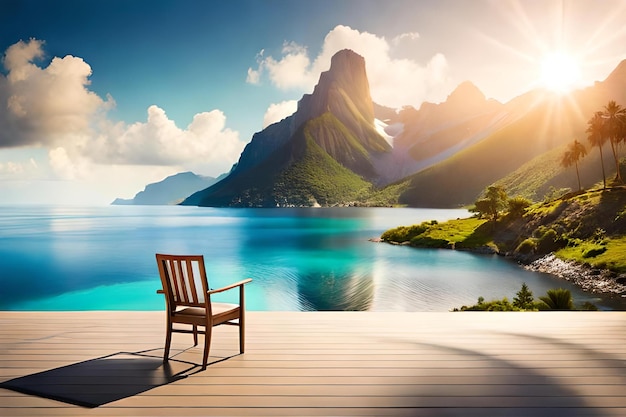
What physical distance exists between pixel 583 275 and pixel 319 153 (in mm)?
109665

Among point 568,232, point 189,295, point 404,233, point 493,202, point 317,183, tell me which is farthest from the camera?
point 317,183

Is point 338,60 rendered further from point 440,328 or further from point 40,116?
point 440,328

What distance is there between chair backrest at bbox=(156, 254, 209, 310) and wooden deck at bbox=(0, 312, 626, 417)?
50cm

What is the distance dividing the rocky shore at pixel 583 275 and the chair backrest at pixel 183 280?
21.2 metres

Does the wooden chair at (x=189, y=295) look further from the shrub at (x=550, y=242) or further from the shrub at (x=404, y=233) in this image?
the shrub at (x=404, y=233)

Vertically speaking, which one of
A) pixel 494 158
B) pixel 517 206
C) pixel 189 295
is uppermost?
pixel 494 158

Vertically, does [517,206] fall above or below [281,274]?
above

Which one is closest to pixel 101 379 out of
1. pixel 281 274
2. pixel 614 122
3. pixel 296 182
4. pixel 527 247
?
pixel 281 274

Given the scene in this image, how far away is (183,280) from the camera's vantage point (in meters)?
3.76

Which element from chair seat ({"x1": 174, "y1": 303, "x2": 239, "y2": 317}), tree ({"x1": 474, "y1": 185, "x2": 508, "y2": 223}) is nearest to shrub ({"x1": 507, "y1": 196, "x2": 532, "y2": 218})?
tree ({"x1": 474, "y1": 185, "x2": 508, "y2": 223})

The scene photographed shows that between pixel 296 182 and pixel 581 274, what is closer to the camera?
pixel 581 274

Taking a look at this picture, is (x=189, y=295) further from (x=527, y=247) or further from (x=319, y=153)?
(x=319, y=153)

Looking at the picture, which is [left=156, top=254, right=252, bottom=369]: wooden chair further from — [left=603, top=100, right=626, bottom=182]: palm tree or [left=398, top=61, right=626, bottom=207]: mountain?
[left=398, top=61, right=626, bottom=207]: mountain

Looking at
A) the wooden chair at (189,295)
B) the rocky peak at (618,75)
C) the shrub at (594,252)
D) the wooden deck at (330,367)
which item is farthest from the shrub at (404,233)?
the rocky peak at (618,75)
